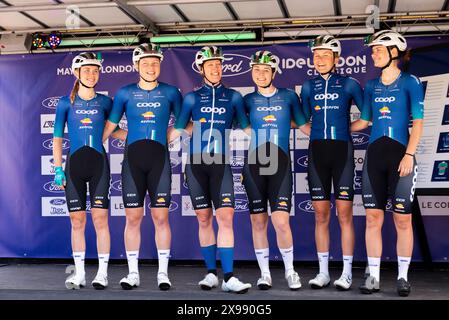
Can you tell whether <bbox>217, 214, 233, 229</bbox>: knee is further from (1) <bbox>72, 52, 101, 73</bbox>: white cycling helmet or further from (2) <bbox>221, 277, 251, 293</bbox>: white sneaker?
(1) <bbox>72, 52, 101, 73</bbox>: white cycling helmet

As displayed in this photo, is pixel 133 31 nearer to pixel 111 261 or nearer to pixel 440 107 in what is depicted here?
pixel 111 261

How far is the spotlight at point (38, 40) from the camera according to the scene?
9477 mm

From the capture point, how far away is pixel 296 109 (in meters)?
5.51

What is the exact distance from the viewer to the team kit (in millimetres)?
5332

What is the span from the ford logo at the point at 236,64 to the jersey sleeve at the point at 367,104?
78.1 inches

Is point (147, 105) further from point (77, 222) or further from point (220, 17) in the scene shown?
point (220, 17)

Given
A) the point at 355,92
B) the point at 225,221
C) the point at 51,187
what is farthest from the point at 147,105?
the point at 51,187

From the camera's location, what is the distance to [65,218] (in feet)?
24.0

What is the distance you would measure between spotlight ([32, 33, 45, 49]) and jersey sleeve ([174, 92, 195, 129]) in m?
4.76

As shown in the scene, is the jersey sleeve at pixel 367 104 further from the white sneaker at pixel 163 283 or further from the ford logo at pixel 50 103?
the ford logo at pixel 50 103

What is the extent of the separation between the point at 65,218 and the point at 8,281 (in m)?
1.35

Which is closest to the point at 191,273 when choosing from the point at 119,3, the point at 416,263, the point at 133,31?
the point at 416,263

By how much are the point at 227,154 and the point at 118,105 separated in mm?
1031

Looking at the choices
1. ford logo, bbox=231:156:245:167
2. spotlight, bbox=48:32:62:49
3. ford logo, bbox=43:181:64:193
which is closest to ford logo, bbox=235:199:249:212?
ford logo, bbox=231:156:245:167
